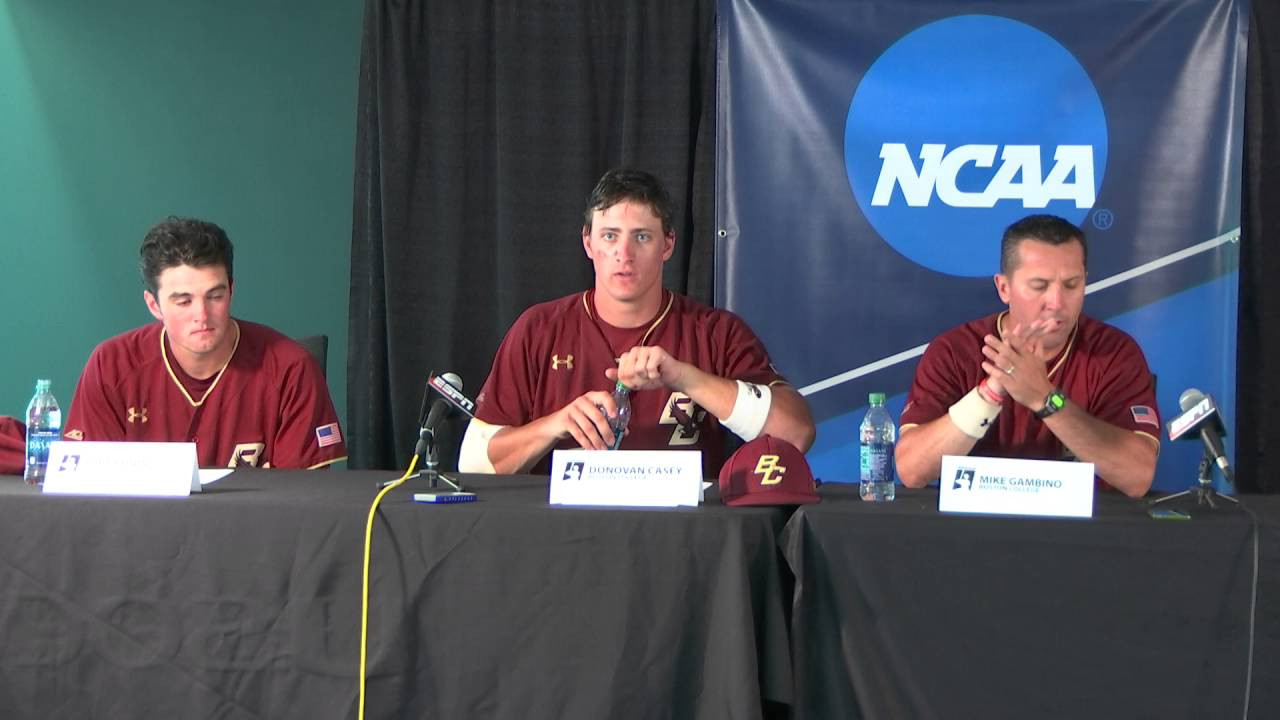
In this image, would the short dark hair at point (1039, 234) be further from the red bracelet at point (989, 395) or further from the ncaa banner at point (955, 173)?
the ncaa banner at point (955, 173)

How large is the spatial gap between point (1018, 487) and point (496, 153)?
2.48m

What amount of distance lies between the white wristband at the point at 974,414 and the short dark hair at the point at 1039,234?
434 millimetres

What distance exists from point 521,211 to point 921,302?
1341 mm

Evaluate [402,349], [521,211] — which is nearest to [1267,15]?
[521,211]

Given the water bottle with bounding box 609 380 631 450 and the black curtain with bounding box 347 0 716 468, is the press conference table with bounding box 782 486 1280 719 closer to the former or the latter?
the water bottle with bounding box 609 380 631 450

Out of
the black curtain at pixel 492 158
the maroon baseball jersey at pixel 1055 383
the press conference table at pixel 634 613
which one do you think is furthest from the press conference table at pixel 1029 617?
the black curtain at pixel 492 158

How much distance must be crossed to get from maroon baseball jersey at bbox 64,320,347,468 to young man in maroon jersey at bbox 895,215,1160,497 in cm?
137

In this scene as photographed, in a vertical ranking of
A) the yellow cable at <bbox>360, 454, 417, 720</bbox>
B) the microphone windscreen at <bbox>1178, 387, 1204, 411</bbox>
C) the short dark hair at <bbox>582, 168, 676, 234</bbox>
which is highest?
the short dark hair at <bbox>582, 168, 676, 234</bbox>

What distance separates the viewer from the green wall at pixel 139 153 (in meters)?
4.17

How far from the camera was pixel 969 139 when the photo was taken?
3715mm

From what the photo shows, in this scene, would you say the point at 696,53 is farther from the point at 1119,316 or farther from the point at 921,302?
the point at 1119,316

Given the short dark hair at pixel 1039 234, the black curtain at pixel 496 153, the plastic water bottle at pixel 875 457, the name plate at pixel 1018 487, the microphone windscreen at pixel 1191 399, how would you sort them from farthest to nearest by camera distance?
the black curtain at pixel 496 153 → the short dark hair at pixel 1039 234 → the plastic water bottle at pixel 875 457 → the microphone windscreen at pixel 1191 399 → the name plate at pixel 1018 487

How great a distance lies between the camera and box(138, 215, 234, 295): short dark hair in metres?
2.70

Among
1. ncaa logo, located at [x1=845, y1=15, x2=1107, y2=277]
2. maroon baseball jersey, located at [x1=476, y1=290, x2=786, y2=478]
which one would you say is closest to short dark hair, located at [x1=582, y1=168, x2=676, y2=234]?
maroon baseball jersey, located at [x1=476, y1=290, x2=786, y2=478]
